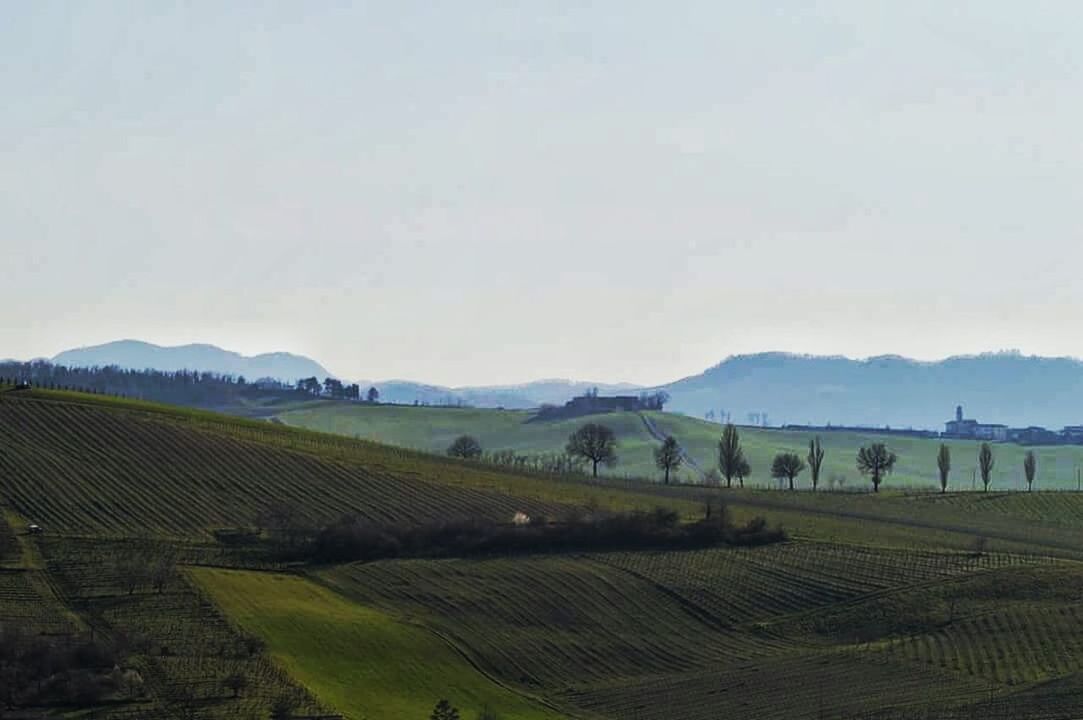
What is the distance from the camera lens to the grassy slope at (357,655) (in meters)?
66.6

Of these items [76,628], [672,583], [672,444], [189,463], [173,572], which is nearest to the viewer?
[76,628]

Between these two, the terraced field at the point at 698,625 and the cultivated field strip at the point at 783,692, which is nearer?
the cultivated field strip at the point at 783,692

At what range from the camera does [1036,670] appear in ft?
236

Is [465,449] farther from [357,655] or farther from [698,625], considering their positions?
[357,655]

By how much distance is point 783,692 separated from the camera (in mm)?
69438

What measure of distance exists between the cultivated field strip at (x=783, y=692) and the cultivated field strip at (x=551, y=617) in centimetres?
291

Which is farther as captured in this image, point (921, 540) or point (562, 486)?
point (562, 486)

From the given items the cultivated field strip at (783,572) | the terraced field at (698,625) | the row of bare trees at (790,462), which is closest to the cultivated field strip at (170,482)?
the terraced field at (698,625)

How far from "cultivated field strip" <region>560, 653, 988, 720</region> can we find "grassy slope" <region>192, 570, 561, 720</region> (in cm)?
435

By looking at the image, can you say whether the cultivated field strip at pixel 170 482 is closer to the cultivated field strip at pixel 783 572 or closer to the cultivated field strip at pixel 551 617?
the cultivated field strip at pixel 551 617

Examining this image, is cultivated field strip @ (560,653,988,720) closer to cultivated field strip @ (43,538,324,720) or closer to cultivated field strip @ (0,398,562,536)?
cultivated field strip @ (43,538,324,720)

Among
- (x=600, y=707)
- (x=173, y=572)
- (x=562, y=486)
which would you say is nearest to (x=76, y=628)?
(x=173, y=572)

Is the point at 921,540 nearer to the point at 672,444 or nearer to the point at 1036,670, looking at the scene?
the point at 1036,670

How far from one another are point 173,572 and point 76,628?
12676mm
